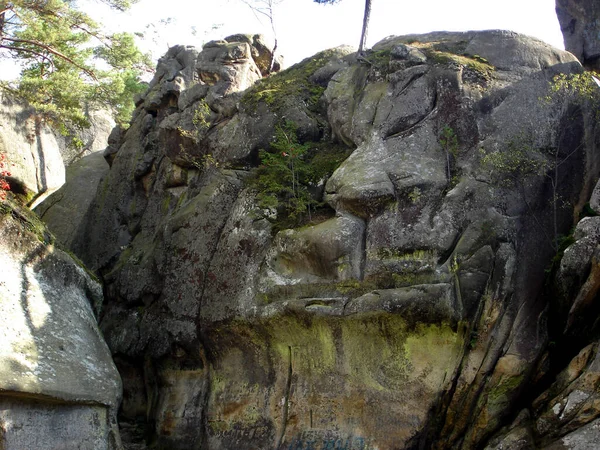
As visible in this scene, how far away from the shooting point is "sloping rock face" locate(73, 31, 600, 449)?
1156 centimetres

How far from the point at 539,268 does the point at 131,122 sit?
1334 cm

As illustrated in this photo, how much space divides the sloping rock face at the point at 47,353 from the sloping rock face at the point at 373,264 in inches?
87.2

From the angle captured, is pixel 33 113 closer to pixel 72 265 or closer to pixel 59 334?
pixel 72 265

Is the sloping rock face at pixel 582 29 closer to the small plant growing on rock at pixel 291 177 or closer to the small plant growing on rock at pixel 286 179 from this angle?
the small plant growing on rock at pixel 291 177

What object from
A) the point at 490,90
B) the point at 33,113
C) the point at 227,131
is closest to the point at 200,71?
the point at 227,131

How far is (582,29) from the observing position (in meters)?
17.0

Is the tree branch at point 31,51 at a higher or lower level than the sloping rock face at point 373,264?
higher

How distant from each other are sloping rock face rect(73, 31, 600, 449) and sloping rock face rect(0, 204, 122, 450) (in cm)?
222

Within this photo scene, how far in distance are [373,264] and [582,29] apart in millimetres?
9177

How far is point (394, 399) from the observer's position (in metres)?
11.8

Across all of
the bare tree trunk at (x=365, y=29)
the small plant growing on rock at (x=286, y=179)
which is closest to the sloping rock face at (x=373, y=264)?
the small plant growing on rock at (x=286, y=179)

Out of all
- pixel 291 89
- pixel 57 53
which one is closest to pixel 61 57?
pixel 57 53

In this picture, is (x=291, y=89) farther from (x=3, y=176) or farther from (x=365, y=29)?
(x=3, y=176)

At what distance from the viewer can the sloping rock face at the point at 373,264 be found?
1156cm
